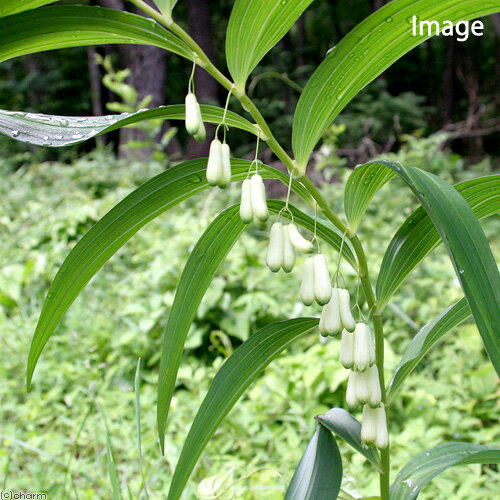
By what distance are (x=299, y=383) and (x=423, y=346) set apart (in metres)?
1.19

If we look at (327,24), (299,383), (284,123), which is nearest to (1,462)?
(299,383)

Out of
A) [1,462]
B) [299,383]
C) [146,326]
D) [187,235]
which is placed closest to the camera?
[1,462]

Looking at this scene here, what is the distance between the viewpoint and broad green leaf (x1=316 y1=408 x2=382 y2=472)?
744mm

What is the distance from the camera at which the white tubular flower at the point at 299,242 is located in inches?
20.6

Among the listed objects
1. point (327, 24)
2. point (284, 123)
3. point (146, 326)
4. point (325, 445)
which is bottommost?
point (325, 445)

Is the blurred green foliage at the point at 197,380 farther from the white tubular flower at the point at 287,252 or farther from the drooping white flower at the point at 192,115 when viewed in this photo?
the drooping white flower at the point at 192,115

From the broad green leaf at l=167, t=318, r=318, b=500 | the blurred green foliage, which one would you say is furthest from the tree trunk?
the broad green leaf at l=167, t=318, r=318, b=500

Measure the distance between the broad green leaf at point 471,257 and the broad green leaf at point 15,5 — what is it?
0.38 metres

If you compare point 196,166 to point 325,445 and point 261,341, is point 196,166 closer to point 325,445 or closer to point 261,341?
point 261,341

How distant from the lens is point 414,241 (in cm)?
69

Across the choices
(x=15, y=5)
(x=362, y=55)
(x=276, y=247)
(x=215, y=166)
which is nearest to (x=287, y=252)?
(x=276, y=247)

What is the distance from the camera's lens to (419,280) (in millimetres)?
2410

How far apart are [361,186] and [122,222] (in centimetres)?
30

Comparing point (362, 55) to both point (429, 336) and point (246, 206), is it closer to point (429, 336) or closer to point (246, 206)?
point (246, 206)
